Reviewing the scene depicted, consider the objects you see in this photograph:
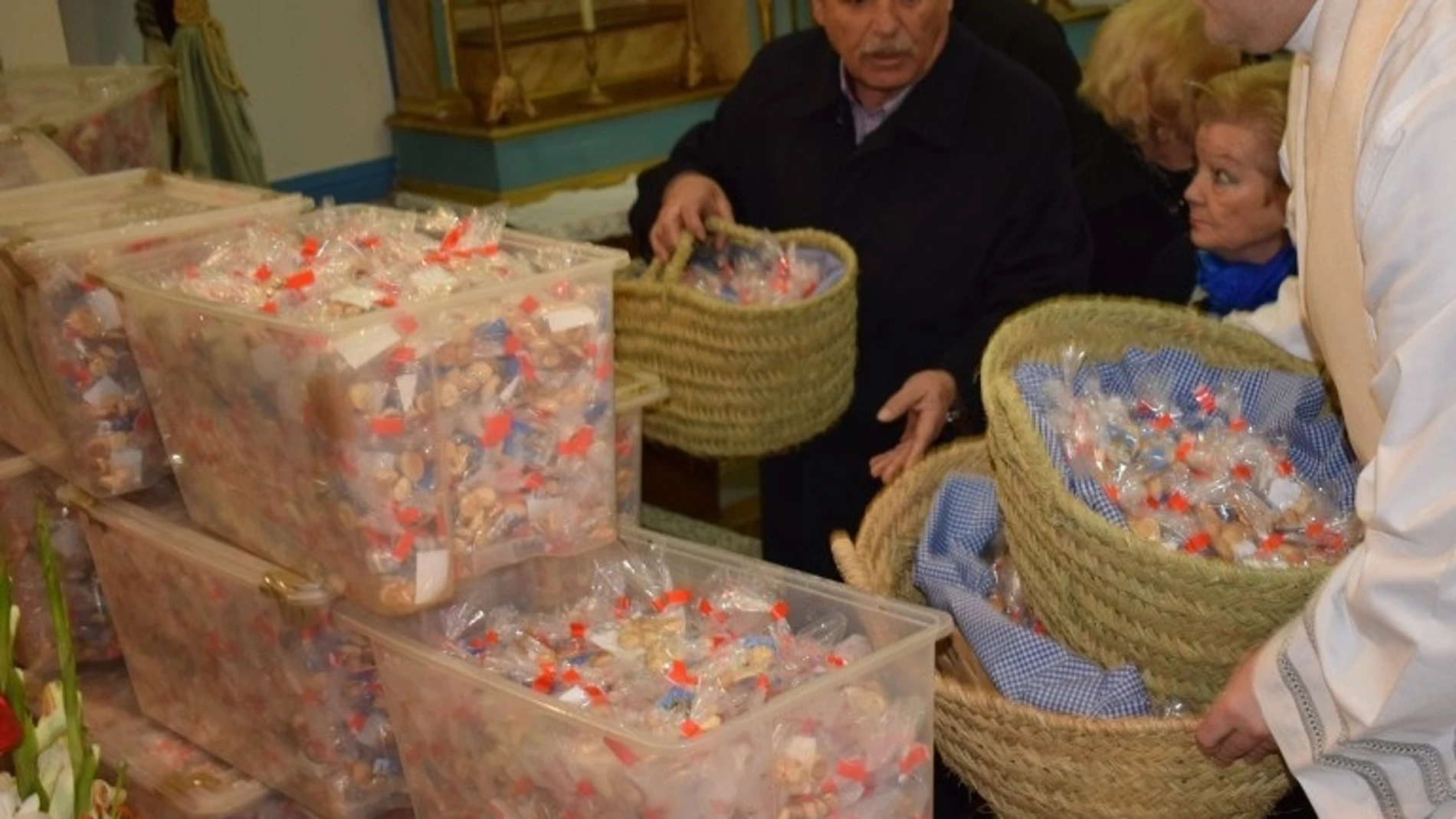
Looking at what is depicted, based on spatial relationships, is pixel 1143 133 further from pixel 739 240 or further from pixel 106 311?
pixel 106 311

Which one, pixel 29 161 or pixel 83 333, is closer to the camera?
pixel 83 333

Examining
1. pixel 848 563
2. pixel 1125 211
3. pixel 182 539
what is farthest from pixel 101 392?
pixel 1125 211

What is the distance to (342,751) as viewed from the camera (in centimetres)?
155

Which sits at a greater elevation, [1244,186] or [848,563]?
[1244,186]

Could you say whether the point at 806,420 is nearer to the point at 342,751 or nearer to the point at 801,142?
the point at 801,142

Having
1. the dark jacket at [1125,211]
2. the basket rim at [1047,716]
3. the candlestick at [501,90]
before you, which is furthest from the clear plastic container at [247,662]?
the candlestick at [501,90]

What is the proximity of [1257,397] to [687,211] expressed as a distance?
33.5 inches

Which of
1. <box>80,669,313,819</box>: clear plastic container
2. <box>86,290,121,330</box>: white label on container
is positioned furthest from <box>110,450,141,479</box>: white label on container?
<box>80,669,313,819</box>: clear plastic container

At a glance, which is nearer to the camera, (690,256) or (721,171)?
(690,256)

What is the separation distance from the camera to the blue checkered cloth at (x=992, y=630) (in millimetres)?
1476

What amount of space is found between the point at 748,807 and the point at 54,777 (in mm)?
492

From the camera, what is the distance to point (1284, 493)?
169 cm

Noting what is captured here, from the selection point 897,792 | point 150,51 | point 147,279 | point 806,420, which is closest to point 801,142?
point 806,420

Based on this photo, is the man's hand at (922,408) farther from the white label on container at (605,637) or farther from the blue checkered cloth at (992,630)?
the white label on container at (605,637)
